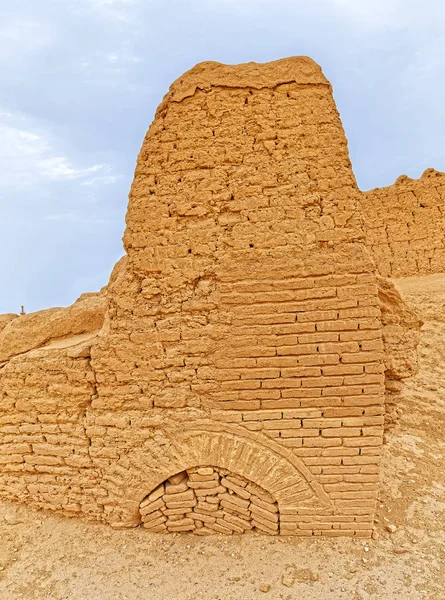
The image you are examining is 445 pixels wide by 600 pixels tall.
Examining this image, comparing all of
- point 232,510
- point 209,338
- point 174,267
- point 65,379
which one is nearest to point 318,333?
point 209,338

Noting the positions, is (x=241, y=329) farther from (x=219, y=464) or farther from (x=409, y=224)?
(x=409, y=224)

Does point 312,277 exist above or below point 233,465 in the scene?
above

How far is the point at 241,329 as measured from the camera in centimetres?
316

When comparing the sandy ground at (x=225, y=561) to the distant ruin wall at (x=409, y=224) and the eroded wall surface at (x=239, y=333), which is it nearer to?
the eroded wall surface at (x=239, y=333)

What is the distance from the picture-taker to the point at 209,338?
3.22 m

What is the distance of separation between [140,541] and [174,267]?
2.48m

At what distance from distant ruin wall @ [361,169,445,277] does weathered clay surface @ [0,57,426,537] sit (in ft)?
21.8

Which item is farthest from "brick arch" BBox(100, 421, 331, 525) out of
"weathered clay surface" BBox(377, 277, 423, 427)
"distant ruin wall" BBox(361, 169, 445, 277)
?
"distant ruin wall" BBox(361, 169, 445, 277)

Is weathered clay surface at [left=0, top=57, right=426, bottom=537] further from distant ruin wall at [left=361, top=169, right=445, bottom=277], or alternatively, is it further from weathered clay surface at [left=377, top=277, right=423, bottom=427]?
distant ruin wall at [left=361, top=169, right=445, bottom=277]

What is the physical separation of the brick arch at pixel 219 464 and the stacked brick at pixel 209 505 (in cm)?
9

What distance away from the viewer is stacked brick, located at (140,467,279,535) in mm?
3273

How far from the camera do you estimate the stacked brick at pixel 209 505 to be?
3273mm

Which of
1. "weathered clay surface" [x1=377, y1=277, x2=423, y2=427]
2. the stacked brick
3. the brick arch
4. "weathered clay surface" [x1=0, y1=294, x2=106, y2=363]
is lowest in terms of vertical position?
the stacked brick

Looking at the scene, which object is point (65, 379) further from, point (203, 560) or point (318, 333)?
point (318, 333)
